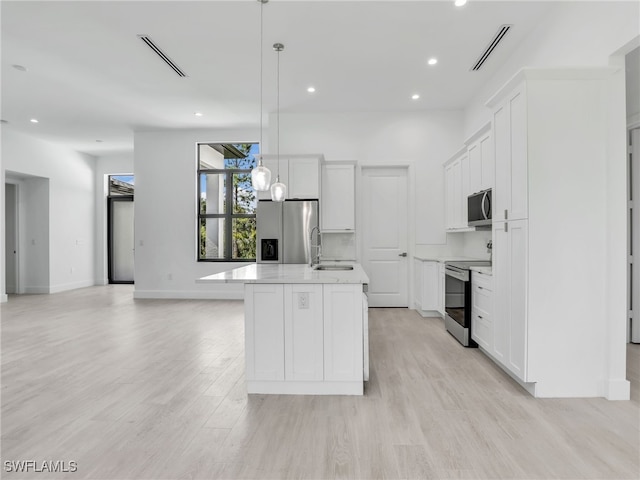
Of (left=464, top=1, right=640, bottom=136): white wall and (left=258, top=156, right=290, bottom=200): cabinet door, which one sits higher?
(left=464, top=1, right=640, bottom=136): white wall

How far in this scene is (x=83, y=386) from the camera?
9.27 ft

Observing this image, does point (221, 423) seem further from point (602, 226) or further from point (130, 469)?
point (602, 226)

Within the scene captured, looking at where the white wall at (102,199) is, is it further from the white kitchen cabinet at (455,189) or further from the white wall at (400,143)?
the white kitchen cabinet at (455,189)

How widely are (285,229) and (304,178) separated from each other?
2.64 ft

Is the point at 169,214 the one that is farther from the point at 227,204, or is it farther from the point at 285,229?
the point at 285,229

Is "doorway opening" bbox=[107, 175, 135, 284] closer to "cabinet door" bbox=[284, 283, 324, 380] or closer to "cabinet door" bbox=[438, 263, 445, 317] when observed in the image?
"cabinet door" bbox=[438, 263, 445, 317]

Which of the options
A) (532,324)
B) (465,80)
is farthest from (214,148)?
(532,324)

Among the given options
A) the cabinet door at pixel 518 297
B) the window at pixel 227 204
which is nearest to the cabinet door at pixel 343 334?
the cabinet door at pixel 518 297

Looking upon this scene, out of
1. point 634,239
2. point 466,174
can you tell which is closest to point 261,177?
point 466,174

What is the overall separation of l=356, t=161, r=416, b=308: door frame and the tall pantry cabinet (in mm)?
3086

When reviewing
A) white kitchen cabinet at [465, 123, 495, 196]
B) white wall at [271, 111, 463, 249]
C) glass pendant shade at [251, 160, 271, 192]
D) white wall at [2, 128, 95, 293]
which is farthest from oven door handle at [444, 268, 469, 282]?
white wall at [2, 128, 95, 293]

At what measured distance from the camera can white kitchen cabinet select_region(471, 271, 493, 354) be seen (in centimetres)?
325

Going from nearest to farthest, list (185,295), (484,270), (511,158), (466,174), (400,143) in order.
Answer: (511,158) < (484,270) < (466,174) < (400,143) < (185,295)

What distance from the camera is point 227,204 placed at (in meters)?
7.04
